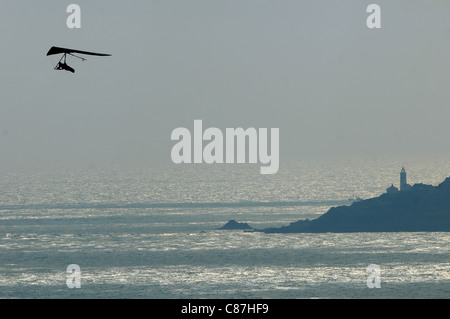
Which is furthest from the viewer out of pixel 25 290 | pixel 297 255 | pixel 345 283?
pixel 297 255

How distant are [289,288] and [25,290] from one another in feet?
177

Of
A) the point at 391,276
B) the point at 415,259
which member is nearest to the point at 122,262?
the point at 391,276

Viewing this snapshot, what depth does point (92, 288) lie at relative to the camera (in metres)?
145

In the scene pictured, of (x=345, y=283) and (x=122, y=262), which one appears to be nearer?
(x=345, y=283)
